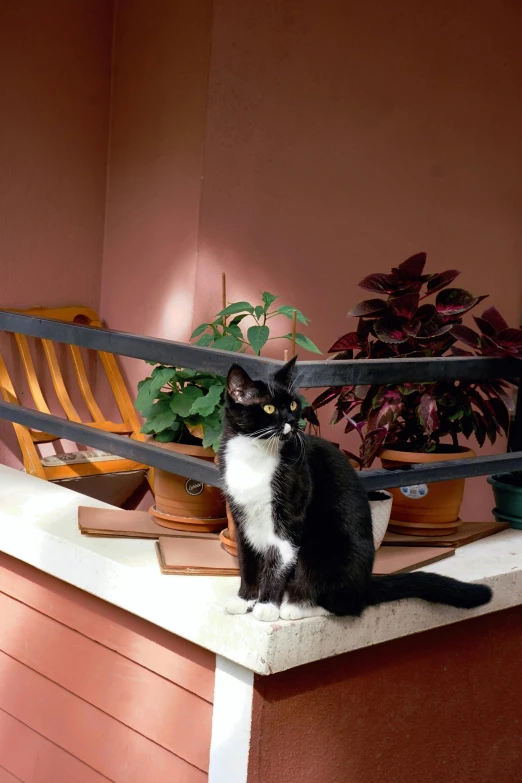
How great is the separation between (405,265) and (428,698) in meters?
0.92

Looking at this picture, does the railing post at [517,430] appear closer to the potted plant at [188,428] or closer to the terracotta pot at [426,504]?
the terracotta pot at [426,504]

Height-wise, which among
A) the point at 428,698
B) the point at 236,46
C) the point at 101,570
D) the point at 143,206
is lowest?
the point at 428,698

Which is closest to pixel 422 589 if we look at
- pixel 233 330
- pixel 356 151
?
pixel 233 330

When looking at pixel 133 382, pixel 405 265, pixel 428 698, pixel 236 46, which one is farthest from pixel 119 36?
pixel 428 698

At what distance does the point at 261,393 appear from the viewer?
1537 mm

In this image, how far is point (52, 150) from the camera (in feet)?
11.1

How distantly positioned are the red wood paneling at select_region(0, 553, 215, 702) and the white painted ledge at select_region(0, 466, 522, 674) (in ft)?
0.18

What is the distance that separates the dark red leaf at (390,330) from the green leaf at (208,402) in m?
0.36

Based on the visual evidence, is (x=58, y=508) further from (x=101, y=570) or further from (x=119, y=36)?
(x=119, y=36)

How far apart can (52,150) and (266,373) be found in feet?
6.89

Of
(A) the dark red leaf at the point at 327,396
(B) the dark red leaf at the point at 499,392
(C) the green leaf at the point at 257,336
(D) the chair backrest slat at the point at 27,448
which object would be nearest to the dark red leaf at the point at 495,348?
(B) the dark red leaf at the point at 499,392

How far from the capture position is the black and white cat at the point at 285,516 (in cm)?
155

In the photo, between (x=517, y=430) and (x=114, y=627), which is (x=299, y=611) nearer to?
(x=114, y=627)

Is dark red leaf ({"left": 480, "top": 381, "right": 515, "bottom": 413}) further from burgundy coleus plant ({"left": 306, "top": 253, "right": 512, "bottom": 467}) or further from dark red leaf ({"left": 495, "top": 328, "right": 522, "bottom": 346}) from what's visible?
dark red leaf ({"left": 495, "top": 328, "right": 522, "bottom": 346})
